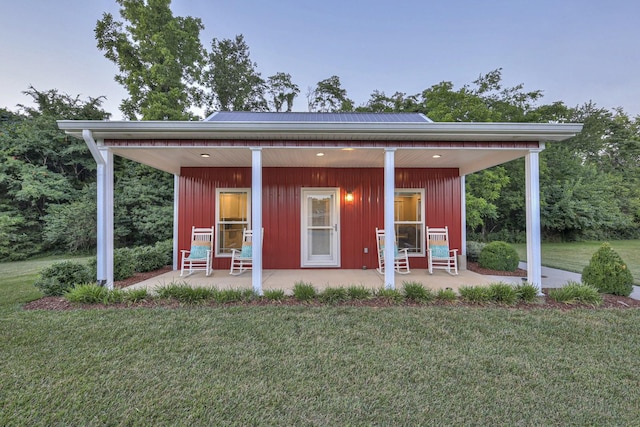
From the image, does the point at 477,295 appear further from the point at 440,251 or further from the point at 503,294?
the point at 440,251

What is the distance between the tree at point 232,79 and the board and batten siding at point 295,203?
924cm

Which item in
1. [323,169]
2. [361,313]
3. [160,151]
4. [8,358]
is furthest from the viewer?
[323,169]

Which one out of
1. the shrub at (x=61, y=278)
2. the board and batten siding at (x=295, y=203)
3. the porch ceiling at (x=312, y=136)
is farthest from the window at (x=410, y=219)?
the shrub at (x=61, y=278)

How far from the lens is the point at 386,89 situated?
45.5ft

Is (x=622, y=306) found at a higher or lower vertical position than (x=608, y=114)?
lower

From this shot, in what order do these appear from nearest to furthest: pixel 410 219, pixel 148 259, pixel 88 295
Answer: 1. pixel 88 295
2. pixel 148 259
3. pixel 410 219

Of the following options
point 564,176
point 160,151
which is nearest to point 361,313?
point 160,151

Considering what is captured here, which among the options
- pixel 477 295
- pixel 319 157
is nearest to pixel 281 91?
pixel 319 157

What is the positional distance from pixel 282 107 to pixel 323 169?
1024 centimetres

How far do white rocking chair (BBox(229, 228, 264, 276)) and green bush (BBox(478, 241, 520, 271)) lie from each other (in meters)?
5.19

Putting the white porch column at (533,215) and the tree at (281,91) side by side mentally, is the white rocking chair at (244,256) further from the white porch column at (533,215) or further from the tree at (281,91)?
the tree at (281,91)

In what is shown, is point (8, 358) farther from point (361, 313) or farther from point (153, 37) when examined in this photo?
point (153, 37)

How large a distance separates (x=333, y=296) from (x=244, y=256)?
7.67ft

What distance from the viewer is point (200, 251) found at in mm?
5582
